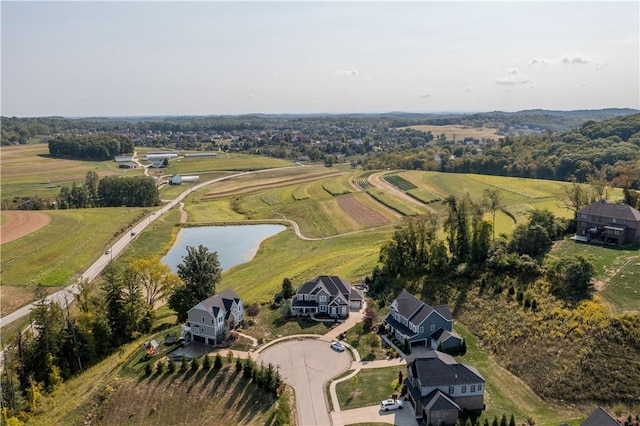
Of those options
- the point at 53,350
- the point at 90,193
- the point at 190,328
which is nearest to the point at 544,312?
the point at 190,328

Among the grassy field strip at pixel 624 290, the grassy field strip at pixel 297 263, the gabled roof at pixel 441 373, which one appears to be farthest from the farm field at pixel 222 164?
the gabled roof at pixel 441 373

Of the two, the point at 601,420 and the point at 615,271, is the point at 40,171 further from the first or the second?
the point at 601,420

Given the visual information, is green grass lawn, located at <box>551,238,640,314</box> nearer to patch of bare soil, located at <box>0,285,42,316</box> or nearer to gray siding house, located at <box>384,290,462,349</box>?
gray siding house, located at <box>384,290,462,349</box>

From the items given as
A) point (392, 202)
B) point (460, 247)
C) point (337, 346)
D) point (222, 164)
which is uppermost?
point (222, 164)

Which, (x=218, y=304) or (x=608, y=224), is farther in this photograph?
(x=608, y=224)

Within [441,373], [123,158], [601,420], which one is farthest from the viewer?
[123,158]

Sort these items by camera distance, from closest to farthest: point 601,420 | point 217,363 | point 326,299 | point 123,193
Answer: point 601,420, point 217,363, point 326,299, point 123,193

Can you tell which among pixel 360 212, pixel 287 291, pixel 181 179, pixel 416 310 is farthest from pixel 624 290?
pixel 181 179
